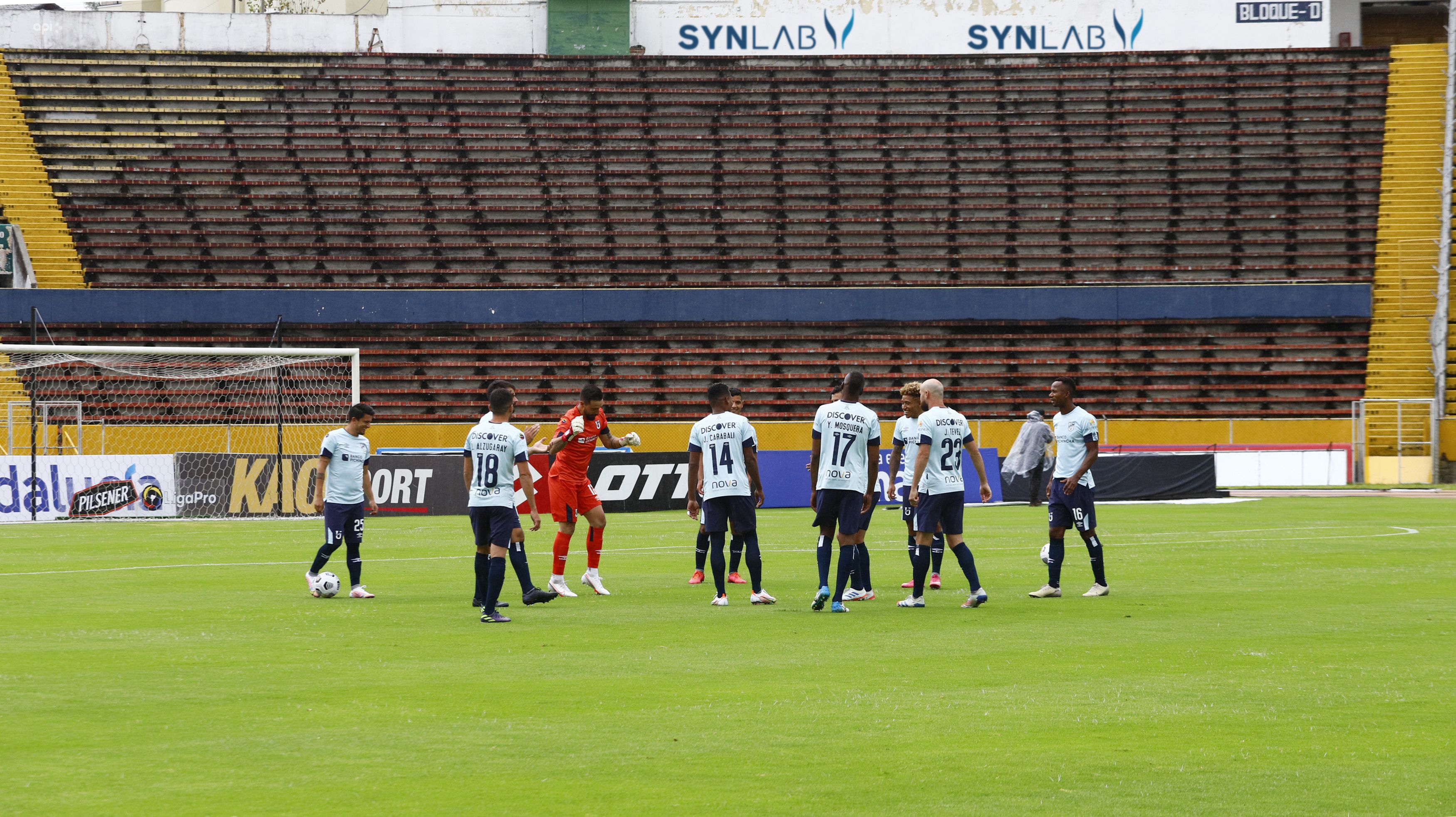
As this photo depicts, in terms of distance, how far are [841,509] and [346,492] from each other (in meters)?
5.18

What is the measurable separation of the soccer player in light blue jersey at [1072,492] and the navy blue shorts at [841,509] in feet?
7.14

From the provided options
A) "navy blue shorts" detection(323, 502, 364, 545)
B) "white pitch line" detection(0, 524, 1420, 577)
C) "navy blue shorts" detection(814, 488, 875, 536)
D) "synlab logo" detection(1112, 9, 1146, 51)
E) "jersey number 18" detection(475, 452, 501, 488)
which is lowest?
"white pitch line" detection(0, 524, 1420, 577)

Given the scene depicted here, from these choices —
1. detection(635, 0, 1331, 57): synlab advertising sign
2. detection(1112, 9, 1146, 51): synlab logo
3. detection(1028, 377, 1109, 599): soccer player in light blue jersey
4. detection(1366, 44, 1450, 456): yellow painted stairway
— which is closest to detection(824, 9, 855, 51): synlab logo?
detection(635, 0, 1331, 57): synlab advertising sign

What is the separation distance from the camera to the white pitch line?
17.2 meters

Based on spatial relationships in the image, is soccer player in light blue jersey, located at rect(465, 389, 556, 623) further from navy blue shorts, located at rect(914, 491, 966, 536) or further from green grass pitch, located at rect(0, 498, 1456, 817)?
navy blue shorts, located at rect(914, 491, 966, 536)

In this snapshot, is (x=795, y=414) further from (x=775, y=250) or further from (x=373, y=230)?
(x=373, y=230)

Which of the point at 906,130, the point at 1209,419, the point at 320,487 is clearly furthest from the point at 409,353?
the point at 320,487

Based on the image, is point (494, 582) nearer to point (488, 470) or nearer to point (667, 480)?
point (488, 470)

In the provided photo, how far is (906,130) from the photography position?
146 ft

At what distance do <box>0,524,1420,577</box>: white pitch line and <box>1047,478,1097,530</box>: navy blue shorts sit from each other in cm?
564

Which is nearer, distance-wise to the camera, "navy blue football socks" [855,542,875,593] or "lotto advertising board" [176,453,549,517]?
"navy blue football socks" [855,542,875,593]

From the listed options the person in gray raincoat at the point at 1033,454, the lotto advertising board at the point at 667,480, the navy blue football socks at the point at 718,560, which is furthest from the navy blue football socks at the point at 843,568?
the person in gray raincoat at the point at 1033,454

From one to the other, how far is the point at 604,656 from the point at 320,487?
5.79 meters

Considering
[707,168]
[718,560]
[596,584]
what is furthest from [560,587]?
[707,168]
